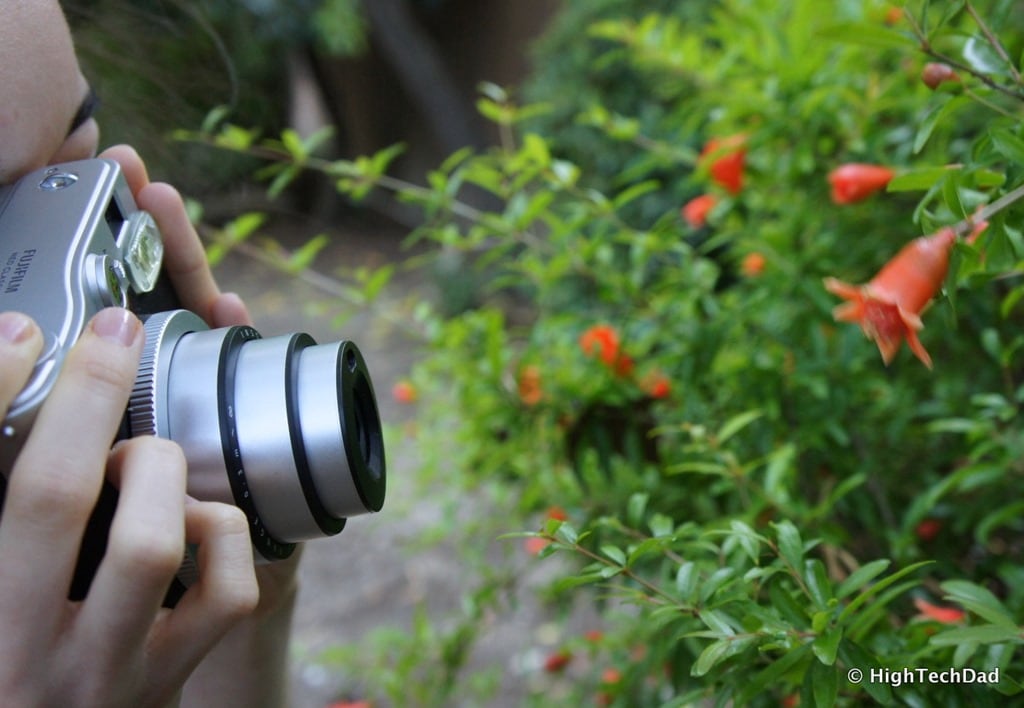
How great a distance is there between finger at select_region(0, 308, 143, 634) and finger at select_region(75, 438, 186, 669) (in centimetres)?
2

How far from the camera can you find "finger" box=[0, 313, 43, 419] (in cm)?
47

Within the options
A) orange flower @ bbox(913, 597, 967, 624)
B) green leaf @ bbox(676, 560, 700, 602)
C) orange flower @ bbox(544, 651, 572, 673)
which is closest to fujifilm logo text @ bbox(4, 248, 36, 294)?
green leaf @ bbox(676, 560, 700, 602)

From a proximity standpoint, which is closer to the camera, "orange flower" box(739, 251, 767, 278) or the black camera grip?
the black camera grip

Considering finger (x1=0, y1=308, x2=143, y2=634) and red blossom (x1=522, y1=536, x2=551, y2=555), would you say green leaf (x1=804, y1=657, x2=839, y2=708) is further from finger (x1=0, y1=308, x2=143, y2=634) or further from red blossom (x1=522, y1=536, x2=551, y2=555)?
finger (x1=0, y1=308, x2=143, y2=634)

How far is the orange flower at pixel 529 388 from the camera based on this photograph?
1.11 meters

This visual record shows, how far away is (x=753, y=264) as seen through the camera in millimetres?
1192

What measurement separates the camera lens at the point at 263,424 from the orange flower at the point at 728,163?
67 centimetres

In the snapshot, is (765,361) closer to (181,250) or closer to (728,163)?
(728,163)

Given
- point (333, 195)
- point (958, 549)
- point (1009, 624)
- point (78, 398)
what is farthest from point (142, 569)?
point (333, 195)

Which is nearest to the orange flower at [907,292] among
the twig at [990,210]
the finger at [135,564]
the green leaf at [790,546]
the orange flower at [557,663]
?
the twig at [990,210]

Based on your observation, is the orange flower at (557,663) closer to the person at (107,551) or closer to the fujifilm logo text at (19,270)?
the person at (107,551)

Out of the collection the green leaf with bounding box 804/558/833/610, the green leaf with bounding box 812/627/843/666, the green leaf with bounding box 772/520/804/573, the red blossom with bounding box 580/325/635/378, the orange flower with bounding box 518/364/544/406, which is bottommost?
the orange flower with bounding box 518/364/544/406

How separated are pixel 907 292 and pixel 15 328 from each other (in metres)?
0.55

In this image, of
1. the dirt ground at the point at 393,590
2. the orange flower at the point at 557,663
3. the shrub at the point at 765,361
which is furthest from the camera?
the dirt ground at the point at 393,590
